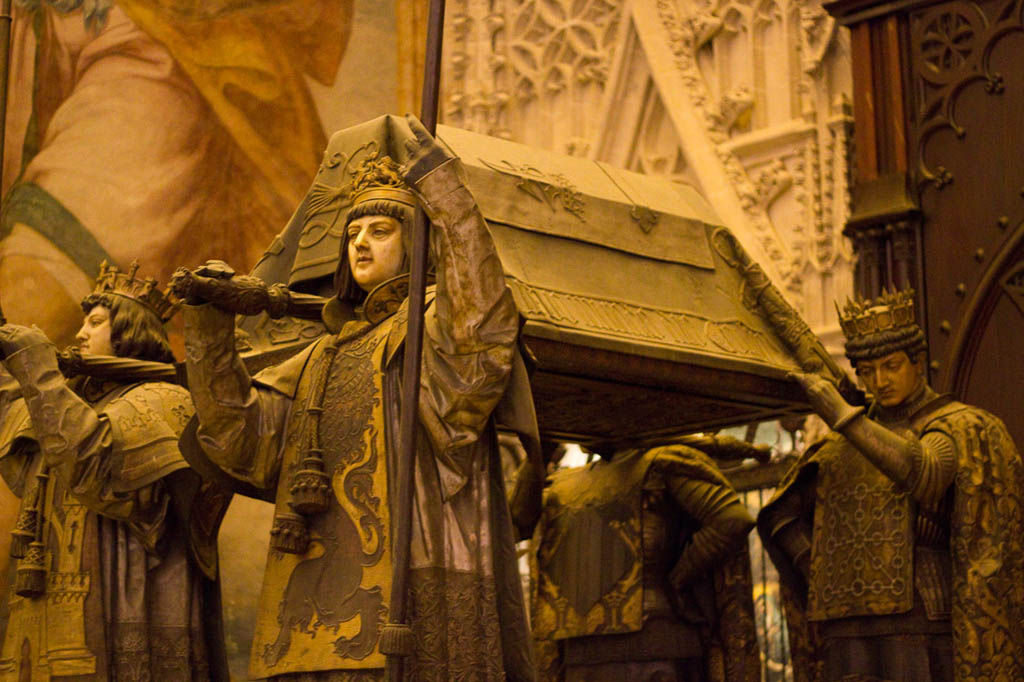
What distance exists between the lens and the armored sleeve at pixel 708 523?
6359 mm

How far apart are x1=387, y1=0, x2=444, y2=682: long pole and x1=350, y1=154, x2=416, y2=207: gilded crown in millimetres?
597

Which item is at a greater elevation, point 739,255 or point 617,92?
point 617,92

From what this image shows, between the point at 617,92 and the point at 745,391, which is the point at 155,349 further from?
the point at 617,92

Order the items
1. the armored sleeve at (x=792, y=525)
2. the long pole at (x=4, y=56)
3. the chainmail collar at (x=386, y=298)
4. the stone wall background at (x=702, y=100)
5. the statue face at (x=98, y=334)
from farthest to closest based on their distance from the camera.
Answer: the stone wall background at (x=702, y=100) → the armored sleeve at (x=792, y=525) → the statue face at (x=98, y=334) → the long pole at (x=4, y=56) → the chainmail collar at (x=386, y=298)

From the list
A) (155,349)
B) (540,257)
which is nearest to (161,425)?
(155,349)

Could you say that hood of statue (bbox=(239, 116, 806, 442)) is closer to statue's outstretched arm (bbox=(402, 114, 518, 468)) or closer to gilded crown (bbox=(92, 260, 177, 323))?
gilded crown (bbox=(92, 260, 177, 323))

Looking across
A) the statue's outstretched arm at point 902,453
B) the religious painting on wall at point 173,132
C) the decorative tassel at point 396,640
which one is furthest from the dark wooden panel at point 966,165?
the religious painting on wall at point 173,132

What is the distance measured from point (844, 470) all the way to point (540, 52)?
4.93m

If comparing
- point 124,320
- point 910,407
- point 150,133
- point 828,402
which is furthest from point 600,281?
point 150,133

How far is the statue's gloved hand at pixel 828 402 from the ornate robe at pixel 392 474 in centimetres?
150

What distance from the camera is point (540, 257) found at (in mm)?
5586

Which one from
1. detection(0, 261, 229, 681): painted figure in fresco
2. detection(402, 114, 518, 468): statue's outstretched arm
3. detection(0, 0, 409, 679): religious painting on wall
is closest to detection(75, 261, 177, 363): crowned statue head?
detection(0, 261, 229, 681): painted figure in fresco

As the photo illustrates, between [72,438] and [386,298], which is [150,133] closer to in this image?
[72,438]

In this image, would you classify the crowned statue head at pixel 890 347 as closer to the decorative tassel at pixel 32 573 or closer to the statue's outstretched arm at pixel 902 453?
the statue's outstretched arm at pixel 902 453
